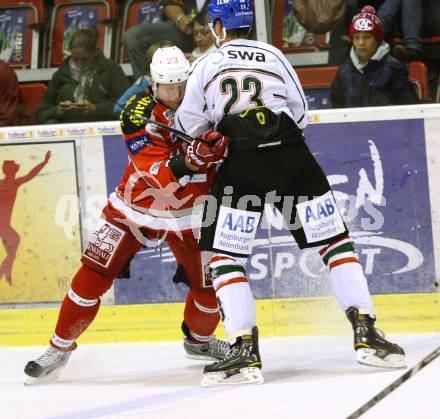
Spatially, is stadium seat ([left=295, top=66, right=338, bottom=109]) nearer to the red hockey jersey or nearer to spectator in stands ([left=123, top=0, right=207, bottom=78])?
spectator in stands ([left=123, top=0, right=207, bottom=78])

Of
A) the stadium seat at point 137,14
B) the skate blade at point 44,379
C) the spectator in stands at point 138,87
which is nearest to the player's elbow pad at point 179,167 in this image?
the skate blade at point 44,379

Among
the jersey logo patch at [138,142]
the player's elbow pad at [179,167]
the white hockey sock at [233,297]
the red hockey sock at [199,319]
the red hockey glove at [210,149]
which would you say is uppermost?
the red hockey glove at [210,149]

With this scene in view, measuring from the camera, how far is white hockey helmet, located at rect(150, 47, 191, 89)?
13.2ft

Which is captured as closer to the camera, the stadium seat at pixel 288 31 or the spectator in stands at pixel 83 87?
the spectator in stands at pixel 83 87

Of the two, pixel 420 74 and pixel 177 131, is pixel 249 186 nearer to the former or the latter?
pixel 177 131

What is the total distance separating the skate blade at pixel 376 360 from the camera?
148 inches

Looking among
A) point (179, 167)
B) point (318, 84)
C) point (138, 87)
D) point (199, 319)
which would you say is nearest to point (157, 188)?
point (179, 167)

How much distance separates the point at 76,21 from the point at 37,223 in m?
2.36

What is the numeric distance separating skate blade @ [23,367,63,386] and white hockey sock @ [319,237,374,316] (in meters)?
1.21

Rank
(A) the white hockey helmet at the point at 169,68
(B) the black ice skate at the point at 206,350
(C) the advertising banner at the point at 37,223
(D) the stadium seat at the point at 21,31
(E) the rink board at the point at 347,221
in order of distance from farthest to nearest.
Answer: (D) the stadium seat at the point at 21,31 < (C) the advertising banner at the point at 37,223 < (E) the rink board at the point at 347,221 < (B) the black ice skate at the point at 206,350 < (A) the white hockey helmet at the point at 169,68

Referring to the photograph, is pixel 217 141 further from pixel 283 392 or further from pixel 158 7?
pixel 158 7

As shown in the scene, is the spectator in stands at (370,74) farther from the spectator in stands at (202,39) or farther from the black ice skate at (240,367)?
the black ice skate at (240,367)

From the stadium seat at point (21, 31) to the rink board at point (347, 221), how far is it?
2.14m

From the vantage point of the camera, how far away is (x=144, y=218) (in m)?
4.27
